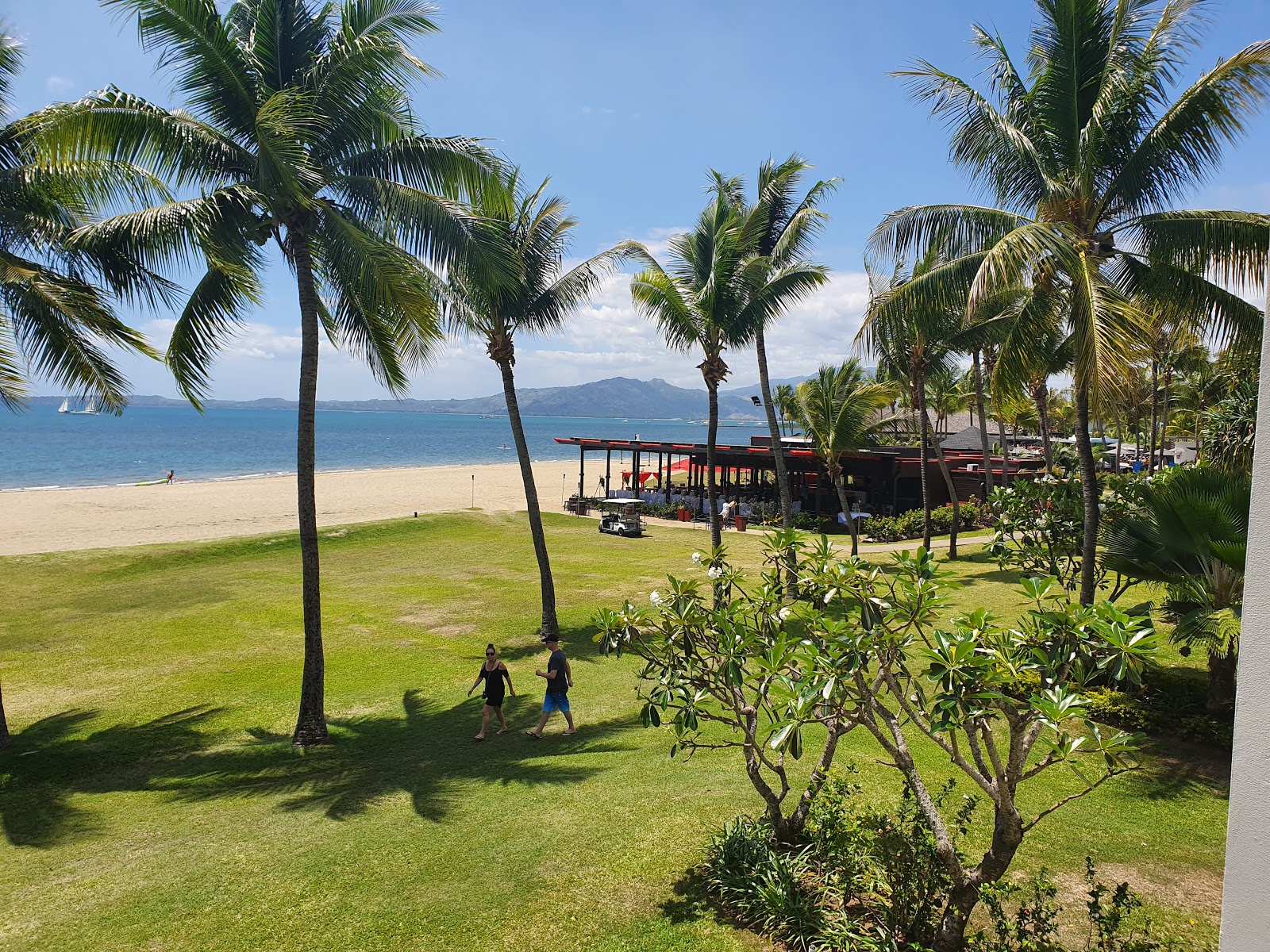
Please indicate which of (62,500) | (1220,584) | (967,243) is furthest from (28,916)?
(62,500)

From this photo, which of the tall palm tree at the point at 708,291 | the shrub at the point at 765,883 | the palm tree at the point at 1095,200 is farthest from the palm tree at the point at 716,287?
the shrub at the point at 765,883

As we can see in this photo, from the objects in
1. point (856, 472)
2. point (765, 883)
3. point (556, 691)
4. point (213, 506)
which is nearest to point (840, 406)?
point (856, 472)

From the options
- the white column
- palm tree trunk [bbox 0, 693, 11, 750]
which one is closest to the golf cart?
palm tree trunk [bbox 0, 693, 11, 750]

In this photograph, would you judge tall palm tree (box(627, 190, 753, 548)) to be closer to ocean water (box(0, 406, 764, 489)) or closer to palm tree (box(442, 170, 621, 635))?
palm tree (box(442, 170, 621, 635))

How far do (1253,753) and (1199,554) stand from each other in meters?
5.83

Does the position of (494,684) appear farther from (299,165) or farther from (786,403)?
(786,403)

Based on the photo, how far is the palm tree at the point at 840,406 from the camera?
2031 centimetres

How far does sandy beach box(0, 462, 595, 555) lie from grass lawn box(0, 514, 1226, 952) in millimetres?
16387

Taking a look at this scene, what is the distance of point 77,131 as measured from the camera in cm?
848

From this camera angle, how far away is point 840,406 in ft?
67.4

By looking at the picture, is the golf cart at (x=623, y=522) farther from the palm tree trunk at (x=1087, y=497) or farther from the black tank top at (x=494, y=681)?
the palm tree trunk at (x=1087, y=497)

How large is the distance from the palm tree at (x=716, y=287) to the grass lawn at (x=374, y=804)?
6279mm

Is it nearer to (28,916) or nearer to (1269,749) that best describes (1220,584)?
(1269,749)

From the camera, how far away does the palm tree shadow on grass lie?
8.10 meters
